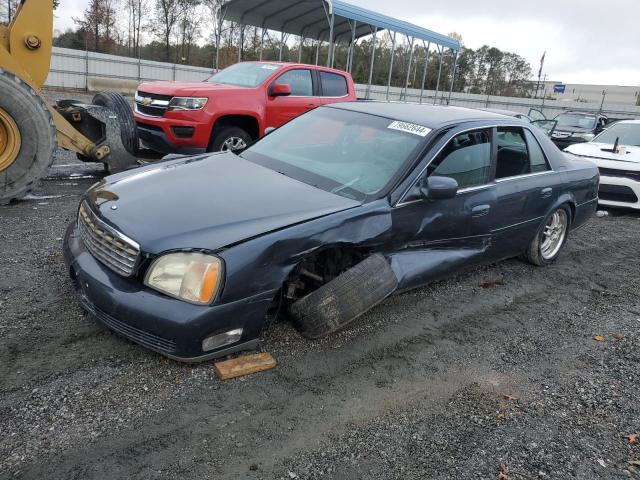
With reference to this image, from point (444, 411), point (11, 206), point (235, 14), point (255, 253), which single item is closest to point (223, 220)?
point (255, 253)

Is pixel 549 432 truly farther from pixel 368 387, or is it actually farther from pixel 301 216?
pixel 301 216

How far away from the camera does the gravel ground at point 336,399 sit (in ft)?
7.04

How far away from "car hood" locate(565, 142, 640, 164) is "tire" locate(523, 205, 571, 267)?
11.8 ft

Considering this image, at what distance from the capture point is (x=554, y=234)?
5238 millimetres

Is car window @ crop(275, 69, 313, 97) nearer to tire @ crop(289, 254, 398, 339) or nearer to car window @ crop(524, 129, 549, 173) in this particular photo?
car window @ crop(524, 129, 549, 173)

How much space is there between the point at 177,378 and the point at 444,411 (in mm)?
1445

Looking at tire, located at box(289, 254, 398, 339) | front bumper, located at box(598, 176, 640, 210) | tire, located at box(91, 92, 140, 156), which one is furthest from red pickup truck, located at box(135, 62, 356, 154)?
front bumper, located at box(598, 176, 640, 210)

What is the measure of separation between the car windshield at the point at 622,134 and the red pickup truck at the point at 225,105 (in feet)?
18.0

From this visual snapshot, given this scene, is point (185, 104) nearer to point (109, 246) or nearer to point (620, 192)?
point (109, 246)

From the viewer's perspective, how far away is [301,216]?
2.89 metres

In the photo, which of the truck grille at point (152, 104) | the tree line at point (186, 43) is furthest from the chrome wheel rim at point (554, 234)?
the tree line at point (186, 43)

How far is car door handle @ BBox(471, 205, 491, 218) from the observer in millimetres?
3855

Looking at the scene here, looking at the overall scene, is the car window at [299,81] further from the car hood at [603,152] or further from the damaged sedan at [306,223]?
the car hood at [603,152]

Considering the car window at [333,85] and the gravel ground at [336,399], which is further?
the car window at [333,85]
